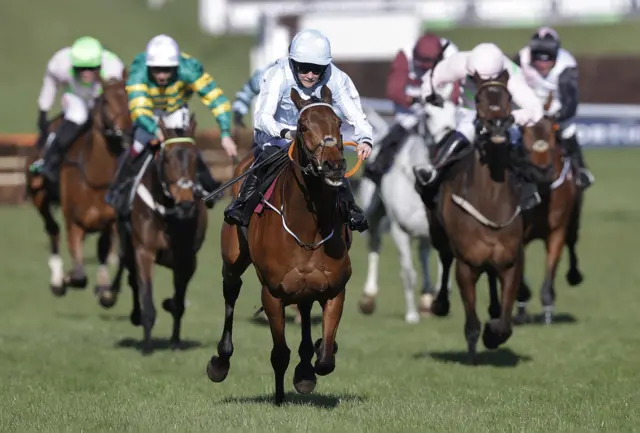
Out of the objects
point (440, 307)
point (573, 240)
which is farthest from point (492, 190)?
point (573, 240)

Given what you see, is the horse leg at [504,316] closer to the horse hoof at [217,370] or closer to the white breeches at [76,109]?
the horse hoof at [217,370]

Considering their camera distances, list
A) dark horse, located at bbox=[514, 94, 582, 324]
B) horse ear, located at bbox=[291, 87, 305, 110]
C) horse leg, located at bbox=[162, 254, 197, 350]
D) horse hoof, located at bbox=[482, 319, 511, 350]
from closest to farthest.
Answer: horse ear, located at bbox=[291, 87, 305, 110], horse hoof, located at bbox=[482, 319, 511, 350], horse leg, located at bbox=[162, 254, 197, 350], dark horse, located at bbox=[514, 94, 582, 324]

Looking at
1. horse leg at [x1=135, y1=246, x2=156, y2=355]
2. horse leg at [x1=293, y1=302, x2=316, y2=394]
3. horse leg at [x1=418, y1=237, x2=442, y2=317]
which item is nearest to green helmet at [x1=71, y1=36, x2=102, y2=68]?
horse leg at [x1=135, y1=246, x2=156, y2=355]

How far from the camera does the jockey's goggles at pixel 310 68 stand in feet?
29.2

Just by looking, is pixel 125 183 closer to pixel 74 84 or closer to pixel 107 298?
pixel 107 298

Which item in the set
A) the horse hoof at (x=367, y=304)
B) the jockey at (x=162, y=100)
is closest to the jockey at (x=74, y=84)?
the jockey at (x=162, y=100)

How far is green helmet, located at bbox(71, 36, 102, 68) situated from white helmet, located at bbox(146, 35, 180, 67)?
9.88 ft

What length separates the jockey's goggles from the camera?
29.2 ft

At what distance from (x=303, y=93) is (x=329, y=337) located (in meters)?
1.51

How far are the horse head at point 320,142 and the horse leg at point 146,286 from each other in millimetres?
4404

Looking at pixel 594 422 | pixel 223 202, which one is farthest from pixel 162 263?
pixel 223 202

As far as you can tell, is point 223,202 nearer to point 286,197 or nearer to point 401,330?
point 401,330

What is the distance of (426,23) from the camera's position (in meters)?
45.8

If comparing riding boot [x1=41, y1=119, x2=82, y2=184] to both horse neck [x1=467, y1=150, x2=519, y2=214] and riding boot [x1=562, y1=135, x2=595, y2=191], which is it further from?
horse neck [x1=467, y1=150, x2=519, y2=214]
